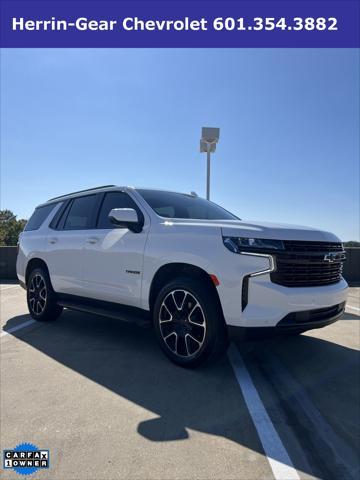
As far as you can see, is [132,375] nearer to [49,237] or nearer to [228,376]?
[228,376]

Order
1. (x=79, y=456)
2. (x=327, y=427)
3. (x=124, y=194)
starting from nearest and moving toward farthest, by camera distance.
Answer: (x=79, y=456) → (x=327, y=427) → (x=124, y=194)

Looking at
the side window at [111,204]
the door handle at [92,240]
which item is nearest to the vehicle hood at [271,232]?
the side window at [111,204]

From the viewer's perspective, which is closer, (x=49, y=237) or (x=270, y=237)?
(x=270, y=237)

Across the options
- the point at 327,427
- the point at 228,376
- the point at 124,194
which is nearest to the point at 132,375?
the point at 228,376

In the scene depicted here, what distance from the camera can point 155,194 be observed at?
174 inches

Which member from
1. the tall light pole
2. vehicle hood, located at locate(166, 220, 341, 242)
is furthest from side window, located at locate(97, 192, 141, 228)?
the tall light pole

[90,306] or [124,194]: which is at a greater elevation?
[124,194]

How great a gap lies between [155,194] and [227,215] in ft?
3.33

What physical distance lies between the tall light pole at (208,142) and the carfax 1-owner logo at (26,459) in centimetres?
971

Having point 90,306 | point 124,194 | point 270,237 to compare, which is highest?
point 124,194

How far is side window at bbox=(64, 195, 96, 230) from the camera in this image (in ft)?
15.7

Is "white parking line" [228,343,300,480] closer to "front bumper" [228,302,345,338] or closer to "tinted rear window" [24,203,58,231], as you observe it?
"front bumper" [228,302,345,338]

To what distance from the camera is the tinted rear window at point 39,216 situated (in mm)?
5797

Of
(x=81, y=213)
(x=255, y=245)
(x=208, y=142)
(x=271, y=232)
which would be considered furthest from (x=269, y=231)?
(x=208, y=142)
